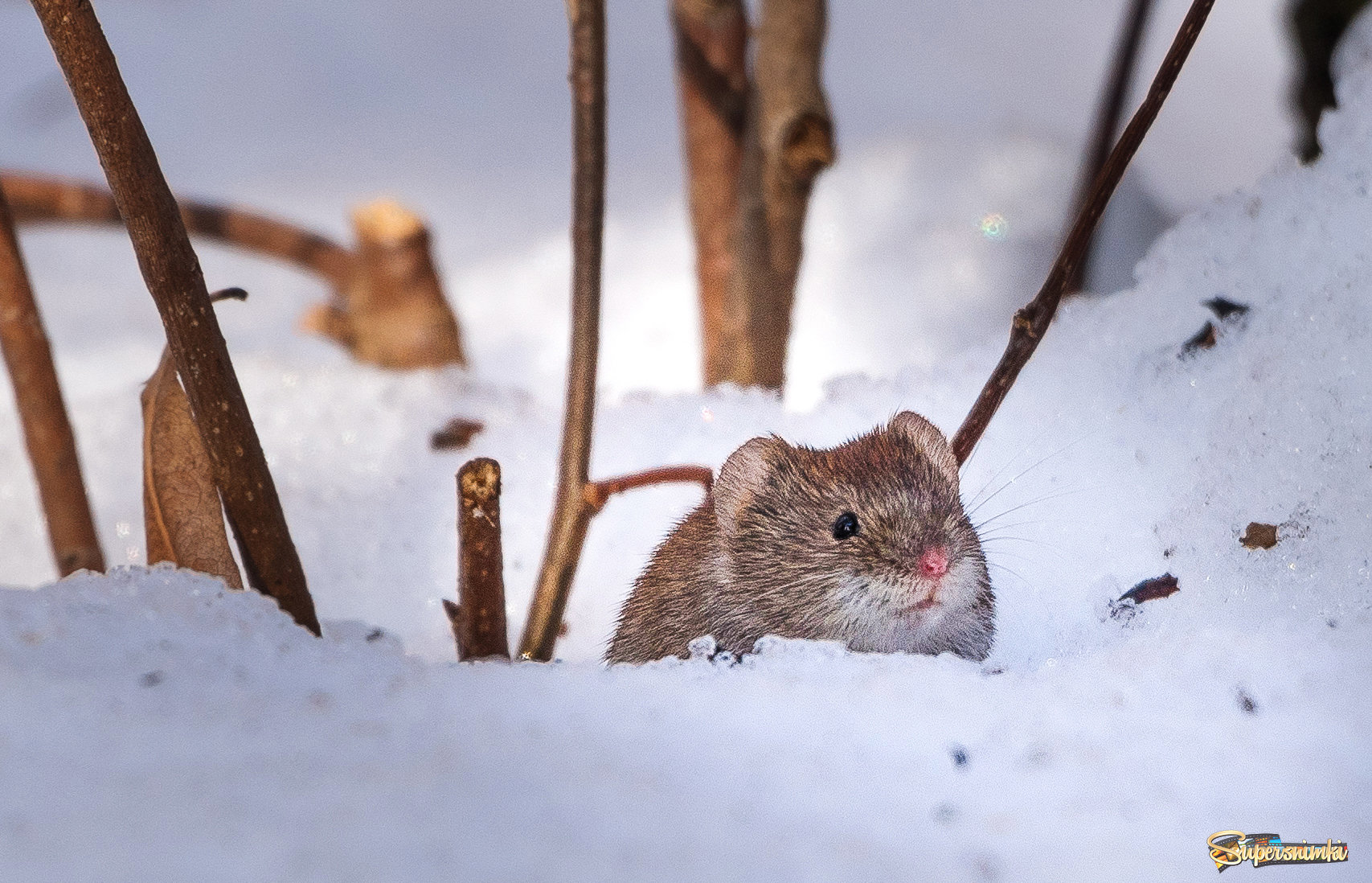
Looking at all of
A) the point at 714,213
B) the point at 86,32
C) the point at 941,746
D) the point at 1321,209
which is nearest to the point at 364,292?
the point at 714,213

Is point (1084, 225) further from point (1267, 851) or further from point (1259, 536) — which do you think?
point (1267, 851)

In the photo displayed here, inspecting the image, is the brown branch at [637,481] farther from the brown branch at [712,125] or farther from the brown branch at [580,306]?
the brown branch at [712,125]

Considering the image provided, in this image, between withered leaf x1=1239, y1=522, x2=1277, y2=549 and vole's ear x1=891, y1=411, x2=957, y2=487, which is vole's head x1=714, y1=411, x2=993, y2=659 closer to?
vole's ear x1=891, y1=411, x2=957, y2=487

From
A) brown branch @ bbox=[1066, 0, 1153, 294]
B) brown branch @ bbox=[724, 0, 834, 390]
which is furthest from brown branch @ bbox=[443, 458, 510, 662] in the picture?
brown branch @ bbox=[1066, 0, 1153, 294]

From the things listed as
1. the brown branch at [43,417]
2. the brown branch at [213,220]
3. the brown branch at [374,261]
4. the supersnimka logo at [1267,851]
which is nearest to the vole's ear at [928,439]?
the supersnimka logo at [1267,851]

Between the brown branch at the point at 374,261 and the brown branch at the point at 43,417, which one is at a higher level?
the brown branch at the point at 374,261

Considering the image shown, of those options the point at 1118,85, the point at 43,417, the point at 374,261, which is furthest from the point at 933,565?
the point at 374,261

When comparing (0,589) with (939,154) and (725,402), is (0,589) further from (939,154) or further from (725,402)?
(939,154)
